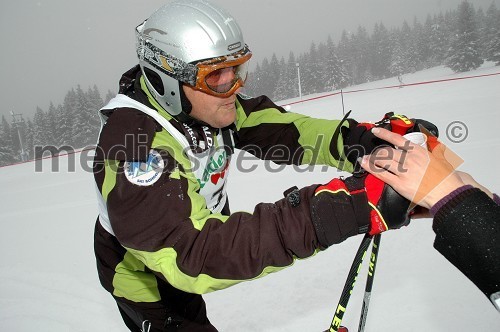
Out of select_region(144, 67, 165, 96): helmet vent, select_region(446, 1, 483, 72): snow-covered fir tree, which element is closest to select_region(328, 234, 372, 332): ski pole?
select_region(144, 67, 165, 96): helmet vent

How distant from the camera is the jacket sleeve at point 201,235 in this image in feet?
4.52

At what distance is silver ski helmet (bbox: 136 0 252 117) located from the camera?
74.3 inches

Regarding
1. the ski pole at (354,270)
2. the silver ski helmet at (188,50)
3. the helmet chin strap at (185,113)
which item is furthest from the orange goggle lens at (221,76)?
the ski pole at (354,270)

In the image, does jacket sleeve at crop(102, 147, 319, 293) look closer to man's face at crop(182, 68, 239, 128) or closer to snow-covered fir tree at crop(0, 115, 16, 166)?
man's face at crop(182, 68, 239, 128)

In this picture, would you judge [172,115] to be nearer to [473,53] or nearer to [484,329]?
[484,329]

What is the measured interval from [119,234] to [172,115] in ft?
2.71

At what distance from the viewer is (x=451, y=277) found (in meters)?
3.53

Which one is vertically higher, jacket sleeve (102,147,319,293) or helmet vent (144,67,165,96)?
helmet vent (144,67,165,96)

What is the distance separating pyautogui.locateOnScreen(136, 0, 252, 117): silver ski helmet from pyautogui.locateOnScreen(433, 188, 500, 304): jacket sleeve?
1269 mm

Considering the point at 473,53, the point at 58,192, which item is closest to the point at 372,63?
→ the point at 473,53

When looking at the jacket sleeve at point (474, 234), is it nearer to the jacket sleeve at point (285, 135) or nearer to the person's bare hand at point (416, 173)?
the person's bare hand at point (416, 173)

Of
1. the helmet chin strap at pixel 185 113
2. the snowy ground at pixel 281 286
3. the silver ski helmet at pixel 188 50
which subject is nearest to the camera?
the silver ski helmet at pixel 188 50

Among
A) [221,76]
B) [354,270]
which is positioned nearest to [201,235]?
[354,270]

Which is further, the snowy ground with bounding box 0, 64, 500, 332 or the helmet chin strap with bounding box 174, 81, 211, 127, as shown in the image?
the snowy ground with bounding box 0, 64, 500, 332
